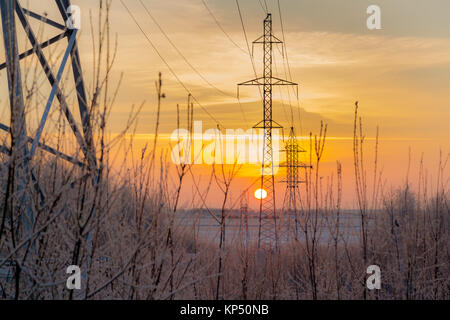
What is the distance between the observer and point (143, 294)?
17.5 feet

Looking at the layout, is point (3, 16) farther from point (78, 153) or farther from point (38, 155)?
point (78, 153)

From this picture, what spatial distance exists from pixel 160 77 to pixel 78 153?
102 centimetres

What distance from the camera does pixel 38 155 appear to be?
214 inches
